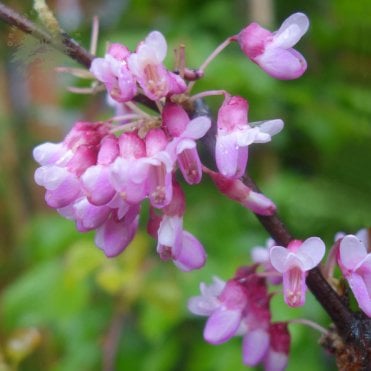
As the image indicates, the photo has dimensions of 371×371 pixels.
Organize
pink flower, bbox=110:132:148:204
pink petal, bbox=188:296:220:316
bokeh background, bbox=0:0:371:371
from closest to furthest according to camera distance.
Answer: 1. pink flower, bbox=110:132:148:204
2. pink petal, bbox=188:296:220:316
3. bokeh background, bbox=0:0:371:371

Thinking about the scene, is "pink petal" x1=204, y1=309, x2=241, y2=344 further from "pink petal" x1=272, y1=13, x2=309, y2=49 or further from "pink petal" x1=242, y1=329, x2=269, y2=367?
"pink petal" x1=272, y1=13, x2=309, y2=49

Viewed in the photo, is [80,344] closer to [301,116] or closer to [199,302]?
[301,116]

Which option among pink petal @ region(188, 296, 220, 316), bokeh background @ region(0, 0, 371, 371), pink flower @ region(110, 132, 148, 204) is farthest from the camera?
bokeh background @ region(0, 0, 371, 371)

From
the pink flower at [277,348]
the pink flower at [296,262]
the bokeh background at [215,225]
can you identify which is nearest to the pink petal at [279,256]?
the pink flower at [296,262]

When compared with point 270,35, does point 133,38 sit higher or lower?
lower

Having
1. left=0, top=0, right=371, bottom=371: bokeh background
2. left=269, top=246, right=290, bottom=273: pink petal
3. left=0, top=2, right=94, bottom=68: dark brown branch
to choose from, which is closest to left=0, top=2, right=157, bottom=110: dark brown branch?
left=0, top=2, right=94, bottom=68: dark brown branch

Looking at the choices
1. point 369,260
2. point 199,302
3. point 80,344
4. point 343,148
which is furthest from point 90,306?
point 369,260
